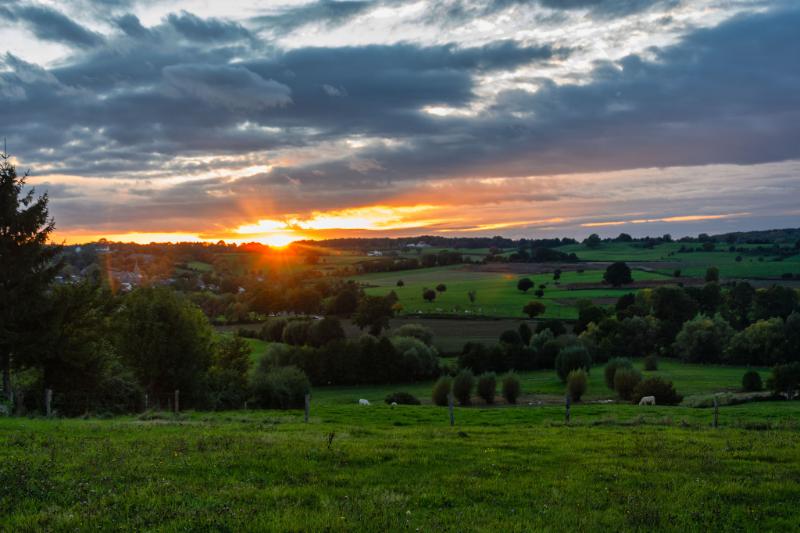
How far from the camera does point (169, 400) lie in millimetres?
44344

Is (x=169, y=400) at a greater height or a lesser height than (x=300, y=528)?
lesser

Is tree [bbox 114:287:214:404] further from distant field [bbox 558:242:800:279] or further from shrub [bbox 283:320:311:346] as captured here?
distant field [bbox 558:242:800:279]

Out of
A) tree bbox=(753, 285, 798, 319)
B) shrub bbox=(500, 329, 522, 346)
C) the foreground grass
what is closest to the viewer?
the foreground grass

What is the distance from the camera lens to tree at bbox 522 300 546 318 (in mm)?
117356

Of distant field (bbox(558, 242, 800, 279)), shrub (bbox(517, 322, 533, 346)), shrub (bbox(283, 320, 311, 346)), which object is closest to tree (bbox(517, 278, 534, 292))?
distant field (bbox(558, 242, 800, 279))

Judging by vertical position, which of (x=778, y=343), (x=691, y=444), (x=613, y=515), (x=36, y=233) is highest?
(x=36, y=233)

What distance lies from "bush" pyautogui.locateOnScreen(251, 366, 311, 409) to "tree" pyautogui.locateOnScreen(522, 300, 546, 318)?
72.0 meters

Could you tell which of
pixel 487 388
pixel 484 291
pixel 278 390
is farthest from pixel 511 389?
pixel 484 291

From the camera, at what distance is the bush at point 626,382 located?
5616 centimetres

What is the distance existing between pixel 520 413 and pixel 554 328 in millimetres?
71370

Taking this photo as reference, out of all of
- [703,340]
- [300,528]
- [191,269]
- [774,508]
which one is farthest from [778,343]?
[191,269]

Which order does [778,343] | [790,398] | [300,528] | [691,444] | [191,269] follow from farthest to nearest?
[191,269], [778,343], [790,398], [691,444], [300,528]

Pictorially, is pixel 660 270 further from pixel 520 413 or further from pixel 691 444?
pixel 691 444

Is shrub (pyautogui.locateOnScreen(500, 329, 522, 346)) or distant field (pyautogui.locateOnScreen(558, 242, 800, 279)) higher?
distant field (pyautogui.locateOnScreen(558, 242, 800, 279))
